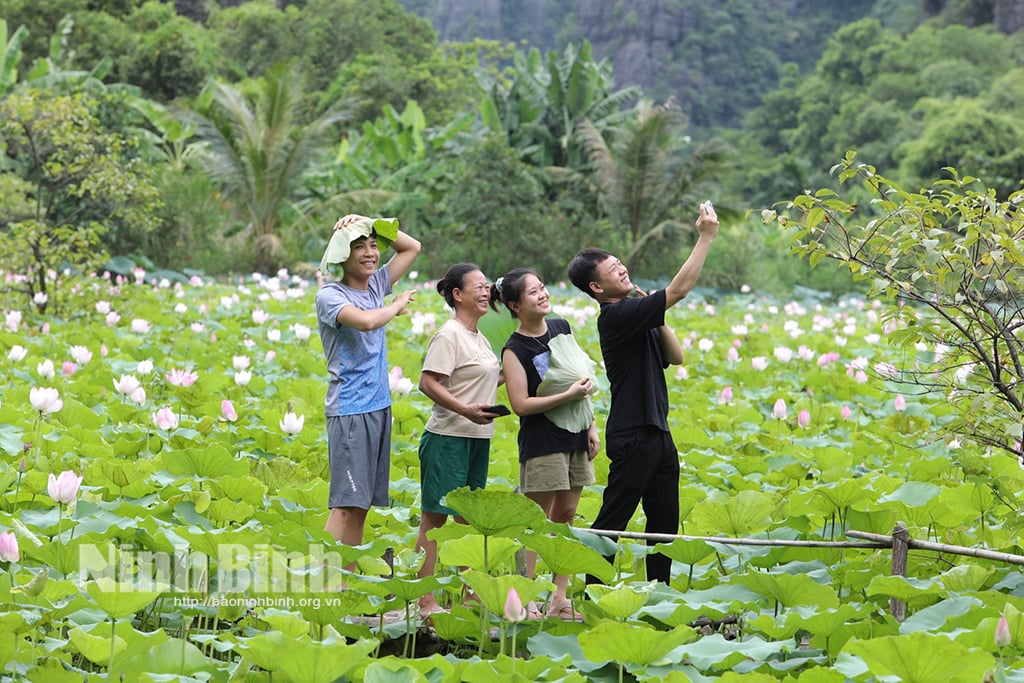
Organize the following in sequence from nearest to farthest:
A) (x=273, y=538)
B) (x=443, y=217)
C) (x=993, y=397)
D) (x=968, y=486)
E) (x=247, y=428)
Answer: (x=273, y=538), (x=993, y=397), (x=968, y=486), (x=247, y=428), (x=443, y=217)

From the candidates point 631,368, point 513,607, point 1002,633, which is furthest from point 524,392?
point 1002,633

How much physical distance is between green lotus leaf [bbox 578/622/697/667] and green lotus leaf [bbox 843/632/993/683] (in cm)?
37

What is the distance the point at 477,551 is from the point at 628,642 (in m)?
0.53

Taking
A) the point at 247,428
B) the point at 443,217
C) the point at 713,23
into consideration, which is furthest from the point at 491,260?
the point at 713,23

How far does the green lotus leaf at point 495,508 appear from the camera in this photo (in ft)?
9.29

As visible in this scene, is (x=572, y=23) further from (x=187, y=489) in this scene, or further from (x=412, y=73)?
(x=187, y=489)

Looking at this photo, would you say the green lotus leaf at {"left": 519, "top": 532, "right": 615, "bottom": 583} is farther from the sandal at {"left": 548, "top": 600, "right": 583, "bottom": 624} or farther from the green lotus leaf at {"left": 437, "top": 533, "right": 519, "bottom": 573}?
the sandal at {"left": 548, "top": 600, "right": 583, "bottom": 624}

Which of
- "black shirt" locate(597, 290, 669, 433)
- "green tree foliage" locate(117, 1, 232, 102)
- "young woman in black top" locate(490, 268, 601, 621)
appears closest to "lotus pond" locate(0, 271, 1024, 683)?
"young woman in black top" locate(490, 268, 601, 621)

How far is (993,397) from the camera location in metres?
3.45

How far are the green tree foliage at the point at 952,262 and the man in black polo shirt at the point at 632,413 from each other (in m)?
0.49

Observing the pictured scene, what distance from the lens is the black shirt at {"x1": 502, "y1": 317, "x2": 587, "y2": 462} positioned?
3.51 m

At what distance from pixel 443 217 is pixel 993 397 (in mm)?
17708

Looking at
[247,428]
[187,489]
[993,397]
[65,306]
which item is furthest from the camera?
[65,306]

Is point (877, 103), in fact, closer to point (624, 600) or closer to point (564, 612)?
point (564, 612)
